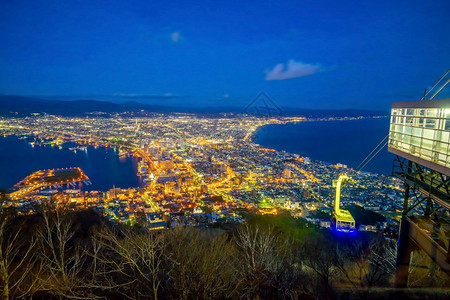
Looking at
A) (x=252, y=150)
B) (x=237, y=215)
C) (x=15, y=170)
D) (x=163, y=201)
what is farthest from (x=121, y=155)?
(x=237, y=215)

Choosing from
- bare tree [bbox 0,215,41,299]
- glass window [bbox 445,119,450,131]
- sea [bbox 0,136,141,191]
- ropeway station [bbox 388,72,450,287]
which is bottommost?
sea [bbox 0,136,141,191]

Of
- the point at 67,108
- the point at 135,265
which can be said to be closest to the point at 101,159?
the point at 135,265


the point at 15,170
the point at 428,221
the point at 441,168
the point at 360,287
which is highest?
the point at 441,168

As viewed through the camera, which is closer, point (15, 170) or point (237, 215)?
point (237, 215)

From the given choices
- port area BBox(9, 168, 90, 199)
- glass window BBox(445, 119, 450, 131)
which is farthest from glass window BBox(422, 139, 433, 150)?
port area BBox(9, 168, 90, 199)

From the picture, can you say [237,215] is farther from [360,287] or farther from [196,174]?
[196,174]

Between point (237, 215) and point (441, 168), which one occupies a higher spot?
point (441, 168)

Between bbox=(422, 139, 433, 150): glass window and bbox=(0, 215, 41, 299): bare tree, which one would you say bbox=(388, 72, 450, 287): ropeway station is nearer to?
bbox=(422, 139, 433, 150): glass window
